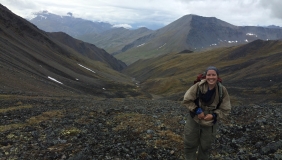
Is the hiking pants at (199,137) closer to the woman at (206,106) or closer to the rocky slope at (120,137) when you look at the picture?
the woman at (206,106)

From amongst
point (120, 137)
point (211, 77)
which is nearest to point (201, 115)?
point (211, 77)

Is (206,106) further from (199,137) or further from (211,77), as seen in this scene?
(199,137)

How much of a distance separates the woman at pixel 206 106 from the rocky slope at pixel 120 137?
3.01 metres

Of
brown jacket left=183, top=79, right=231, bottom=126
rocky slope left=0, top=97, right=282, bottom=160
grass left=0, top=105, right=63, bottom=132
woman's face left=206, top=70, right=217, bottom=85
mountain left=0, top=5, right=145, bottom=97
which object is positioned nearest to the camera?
woman's face left=206, top=70, right=217, bottom=85

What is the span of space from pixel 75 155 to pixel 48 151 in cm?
153

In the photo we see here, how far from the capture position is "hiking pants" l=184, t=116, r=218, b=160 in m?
9.54

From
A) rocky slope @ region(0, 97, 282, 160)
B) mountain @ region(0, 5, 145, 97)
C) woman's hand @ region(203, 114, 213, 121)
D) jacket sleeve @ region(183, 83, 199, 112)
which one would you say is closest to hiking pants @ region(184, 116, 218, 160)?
woman's hand @ region(203, 114, 213, 121)

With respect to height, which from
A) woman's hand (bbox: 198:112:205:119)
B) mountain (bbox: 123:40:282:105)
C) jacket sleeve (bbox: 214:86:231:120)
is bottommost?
mountain (bbox: 123:40:282:105)

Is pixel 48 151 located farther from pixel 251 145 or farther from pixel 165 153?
pixel 251 145

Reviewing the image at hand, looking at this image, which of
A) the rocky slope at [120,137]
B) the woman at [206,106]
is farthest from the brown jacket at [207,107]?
the rocky slope at [120,137]

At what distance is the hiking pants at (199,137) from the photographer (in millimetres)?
9539

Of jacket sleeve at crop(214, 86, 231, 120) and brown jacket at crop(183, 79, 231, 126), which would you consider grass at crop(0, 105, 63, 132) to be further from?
jacket sleeve at crop(214, 86, 231, 120)

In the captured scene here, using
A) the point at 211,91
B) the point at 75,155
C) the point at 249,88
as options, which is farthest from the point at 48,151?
the point at 249,88

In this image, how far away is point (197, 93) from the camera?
30.7 feet
